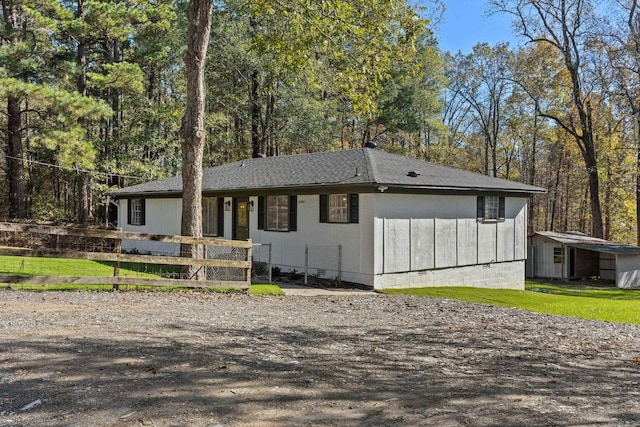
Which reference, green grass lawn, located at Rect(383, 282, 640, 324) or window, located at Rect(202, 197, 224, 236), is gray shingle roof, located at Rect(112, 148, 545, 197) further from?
green grass lawn, located at Rect(383, 282, 640, 324)

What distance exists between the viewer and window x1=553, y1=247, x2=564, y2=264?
25.1 metres

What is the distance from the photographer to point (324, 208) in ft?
49.6

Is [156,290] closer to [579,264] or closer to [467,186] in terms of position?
[467,186]

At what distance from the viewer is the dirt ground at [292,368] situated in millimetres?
3773

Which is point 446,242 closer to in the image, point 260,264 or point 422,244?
point 422,244

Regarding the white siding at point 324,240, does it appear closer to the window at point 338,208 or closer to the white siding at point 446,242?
the window at point 338,208

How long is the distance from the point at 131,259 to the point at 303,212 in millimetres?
6611

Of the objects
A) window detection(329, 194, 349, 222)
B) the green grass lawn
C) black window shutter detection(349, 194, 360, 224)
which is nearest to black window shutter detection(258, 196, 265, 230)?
window detection(329, 194, 349, 222)

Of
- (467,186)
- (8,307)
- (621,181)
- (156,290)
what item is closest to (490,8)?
(621,181)

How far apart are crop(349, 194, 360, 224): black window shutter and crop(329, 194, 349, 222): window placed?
136 millimetres

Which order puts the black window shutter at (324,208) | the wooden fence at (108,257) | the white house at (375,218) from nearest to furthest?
the wooden fence at (108,257), the white house at (375,218), the black window shutter at (324,208)

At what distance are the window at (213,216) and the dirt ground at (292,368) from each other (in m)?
9.78

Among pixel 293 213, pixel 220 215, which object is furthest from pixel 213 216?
pixel 293 213

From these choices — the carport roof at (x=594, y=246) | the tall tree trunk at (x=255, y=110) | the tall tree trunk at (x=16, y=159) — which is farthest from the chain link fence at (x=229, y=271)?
the carport roof at (x=594, y=246)
